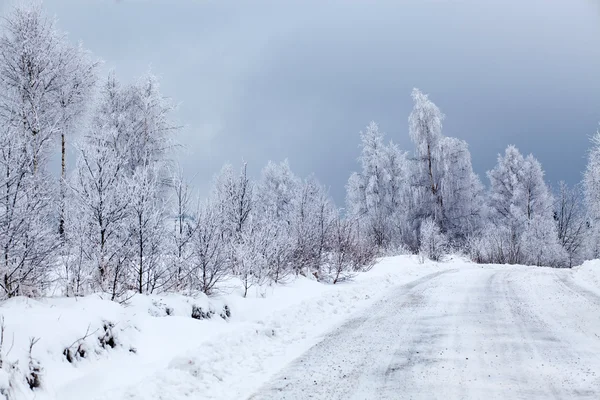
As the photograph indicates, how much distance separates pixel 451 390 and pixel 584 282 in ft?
44.0

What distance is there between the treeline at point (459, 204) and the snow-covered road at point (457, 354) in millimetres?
18861

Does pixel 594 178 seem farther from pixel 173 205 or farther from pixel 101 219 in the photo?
pixel 101 219

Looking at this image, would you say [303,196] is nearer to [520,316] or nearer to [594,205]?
[520,316]

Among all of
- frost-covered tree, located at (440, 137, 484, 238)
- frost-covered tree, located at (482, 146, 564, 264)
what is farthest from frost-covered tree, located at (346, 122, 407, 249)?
frost-covered tree, located at (482, 146, 564, 264)

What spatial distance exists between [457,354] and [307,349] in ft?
7.66

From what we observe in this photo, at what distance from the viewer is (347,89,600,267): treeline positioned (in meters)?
32.5

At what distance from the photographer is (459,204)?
3519cm

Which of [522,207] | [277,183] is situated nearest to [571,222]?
[522,207]

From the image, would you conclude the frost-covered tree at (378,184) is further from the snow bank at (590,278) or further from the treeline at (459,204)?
the snow bank at (590,278)

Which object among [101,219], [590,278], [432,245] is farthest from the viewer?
[432,245]

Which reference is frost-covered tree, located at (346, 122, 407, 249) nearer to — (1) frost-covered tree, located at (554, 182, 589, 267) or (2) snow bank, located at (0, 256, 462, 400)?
(1) frost-covered tree, located at (554, 182, 589, 267)

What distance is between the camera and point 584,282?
15.3 m

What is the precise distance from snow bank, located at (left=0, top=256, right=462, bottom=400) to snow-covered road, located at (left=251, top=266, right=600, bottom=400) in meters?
0.60

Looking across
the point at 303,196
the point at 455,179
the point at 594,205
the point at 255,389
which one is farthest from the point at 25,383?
the point at 455,179
